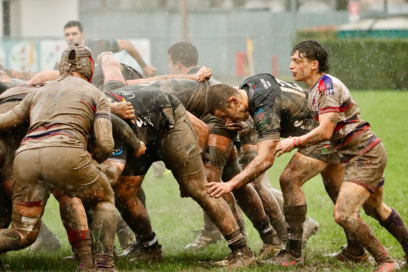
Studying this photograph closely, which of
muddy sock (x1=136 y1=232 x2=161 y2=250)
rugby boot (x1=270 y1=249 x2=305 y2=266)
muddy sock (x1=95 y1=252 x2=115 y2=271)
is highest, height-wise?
muddy sock (x1=95 y1=252 x2=115 y2=271)

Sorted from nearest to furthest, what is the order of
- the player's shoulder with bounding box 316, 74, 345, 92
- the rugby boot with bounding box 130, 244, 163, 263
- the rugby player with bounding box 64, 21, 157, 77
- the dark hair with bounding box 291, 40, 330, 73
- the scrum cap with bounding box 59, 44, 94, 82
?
the scrum cap with bounding box 59, 44, 94, 82 → the player's shoulder with bounding box 316, 74, 345, 92 → the dark hair with bounding box 291, 40, 330, 73 → the rugby boot with bounding box 130, 244, 163, 263 → the rugby player with bounding box 64, 21, 157, 77

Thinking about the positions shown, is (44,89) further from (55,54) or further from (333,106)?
(55,54)

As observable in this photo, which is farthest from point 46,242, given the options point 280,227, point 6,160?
point 280,227

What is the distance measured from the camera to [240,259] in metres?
6.03

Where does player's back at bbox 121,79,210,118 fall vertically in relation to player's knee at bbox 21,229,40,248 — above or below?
above

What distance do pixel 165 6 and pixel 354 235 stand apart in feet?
102

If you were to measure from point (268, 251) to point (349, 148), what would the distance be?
1.48m

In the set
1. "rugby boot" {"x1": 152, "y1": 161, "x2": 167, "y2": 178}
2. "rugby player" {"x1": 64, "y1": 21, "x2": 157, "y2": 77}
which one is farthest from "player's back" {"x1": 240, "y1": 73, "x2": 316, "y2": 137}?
"rugby boot" {"x1": 152, "y1": 161, "x2": 167, "y2": 178}

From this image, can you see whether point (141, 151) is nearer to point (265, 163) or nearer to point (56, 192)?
point (56, 192)

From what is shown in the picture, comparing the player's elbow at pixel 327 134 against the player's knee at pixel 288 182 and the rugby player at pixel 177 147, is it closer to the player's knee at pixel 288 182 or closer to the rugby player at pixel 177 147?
the player's knee at pixel 288 182

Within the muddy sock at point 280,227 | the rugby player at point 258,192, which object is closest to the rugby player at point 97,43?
the rugby player at point 258,192

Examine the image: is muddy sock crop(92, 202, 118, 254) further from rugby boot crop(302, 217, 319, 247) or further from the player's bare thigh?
rugby boot crop(302, 217, 319, 247)

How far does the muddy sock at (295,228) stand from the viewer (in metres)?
6.13

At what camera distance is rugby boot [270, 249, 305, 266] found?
19.9 feet
